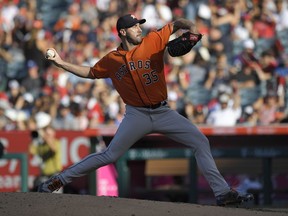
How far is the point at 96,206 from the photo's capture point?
713 cm

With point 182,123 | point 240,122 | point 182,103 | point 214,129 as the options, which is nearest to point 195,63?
point 182,103

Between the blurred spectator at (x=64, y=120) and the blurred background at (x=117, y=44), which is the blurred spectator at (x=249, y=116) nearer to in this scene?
the blurred background at (x=117, y=44)

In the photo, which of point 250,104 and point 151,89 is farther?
point 250,104

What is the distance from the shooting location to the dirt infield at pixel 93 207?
6.89m

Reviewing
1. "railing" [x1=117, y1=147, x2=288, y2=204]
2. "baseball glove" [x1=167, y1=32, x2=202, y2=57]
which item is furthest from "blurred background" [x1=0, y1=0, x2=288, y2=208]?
"baseball glove" [x1=167, y1=32, x2=202, y2=57]

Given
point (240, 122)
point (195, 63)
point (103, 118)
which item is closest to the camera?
point (240, 122)

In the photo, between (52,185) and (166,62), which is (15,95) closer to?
(166,62)

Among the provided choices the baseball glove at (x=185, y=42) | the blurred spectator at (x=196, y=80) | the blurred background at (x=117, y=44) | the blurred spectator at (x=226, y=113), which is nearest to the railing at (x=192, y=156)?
the blurred background at (x=117, y=44)

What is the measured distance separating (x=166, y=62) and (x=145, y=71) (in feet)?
28.7

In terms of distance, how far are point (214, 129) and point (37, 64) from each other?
588 cm

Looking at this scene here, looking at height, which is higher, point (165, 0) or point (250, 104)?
point (165, 0)

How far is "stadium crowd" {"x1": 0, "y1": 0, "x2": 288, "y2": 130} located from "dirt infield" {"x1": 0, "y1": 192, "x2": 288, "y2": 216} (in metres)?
6.16

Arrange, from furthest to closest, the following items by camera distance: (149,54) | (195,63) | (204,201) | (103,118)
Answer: (195,63) → (103,118) → (204,201) → (149,54)

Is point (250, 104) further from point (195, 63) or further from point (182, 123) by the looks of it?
point (182, 123)
